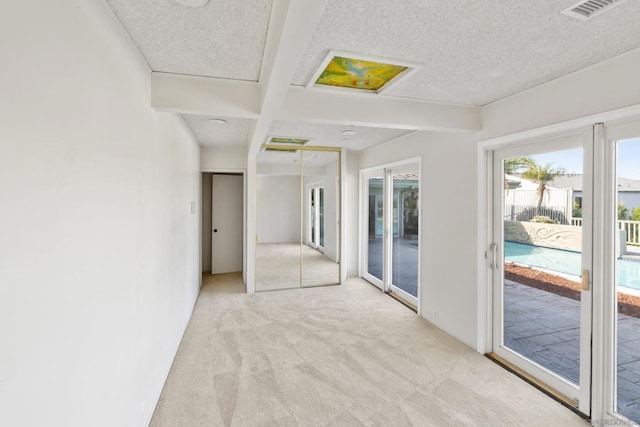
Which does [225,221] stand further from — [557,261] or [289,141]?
[557,261]

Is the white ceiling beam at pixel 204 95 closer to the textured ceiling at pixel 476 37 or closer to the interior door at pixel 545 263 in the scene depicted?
the textured ceiling at pixel 476 37

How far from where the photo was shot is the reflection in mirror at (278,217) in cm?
588

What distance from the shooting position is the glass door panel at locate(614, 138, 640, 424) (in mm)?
1984

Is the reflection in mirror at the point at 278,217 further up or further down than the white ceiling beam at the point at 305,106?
further down

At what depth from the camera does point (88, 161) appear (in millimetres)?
1287

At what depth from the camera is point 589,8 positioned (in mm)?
1470

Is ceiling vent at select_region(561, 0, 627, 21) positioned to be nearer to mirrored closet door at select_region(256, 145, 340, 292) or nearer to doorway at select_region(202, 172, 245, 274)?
mirrored closet door at select_region(256, 145, 340, 292)

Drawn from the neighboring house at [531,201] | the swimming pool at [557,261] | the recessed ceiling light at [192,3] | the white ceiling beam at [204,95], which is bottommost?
the swimming pool at [557,261]

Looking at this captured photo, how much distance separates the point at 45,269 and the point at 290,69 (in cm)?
134

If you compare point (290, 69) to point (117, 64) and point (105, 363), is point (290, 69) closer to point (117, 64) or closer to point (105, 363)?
point (117, 64)

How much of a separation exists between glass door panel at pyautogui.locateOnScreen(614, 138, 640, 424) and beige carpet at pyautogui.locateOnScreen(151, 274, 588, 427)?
39cm

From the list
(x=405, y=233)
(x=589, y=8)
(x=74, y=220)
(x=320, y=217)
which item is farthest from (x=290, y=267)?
(x=589, y=8)

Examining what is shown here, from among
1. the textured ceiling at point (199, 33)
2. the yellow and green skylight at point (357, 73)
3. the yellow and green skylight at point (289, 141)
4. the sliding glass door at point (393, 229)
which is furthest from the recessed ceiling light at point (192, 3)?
the sliding glass door at point (393, 229)

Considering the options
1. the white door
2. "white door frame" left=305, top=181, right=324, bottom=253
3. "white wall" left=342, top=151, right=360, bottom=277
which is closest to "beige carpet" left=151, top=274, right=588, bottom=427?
"white wall" left=342, top=151, right=360, bottom=277
